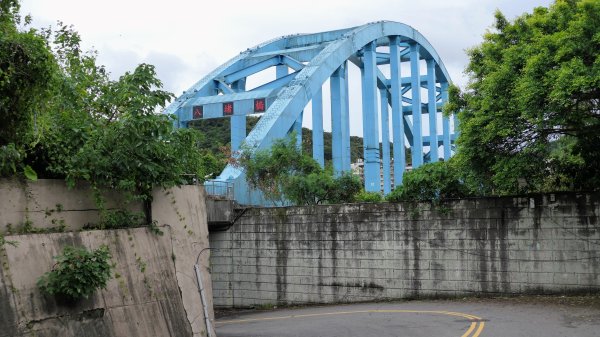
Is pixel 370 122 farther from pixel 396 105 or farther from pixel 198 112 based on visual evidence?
pixel 198 112

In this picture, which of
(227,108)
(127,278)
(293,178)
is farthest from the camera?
(227,108)

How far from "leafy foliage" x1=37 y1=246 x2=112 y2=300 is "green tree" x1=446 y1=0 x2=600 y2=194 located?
28.4 ft

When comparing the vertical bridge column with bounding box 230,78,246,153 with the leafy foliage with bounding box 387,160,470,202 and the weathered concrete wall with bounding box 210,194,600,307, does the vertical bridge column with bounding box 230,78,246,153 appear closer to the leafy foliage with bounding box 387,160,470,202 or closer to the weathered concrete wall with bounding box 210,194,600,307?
the weathered concrete wall with bounding box 210,194,600,307

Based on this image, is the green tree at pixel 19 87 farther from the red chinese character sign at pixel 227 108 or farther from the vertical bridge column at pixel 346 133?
the vertical bridge column at pixel 346 133

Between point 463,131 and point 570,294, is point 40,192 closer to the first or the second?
point 463,131

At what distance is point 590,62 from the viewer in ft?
37.1

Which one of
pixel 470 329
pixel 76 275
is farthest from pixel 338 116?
pixel 76 275

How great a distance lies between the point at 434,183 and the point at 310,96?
1218cm

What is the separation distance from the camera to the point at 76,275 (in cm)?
764

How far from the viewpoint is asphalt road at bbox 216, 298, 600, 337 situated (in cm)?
1039

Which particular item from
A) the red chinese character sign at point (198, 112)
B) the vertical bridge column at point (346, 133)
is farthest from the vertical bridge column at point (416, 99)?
the red chinese character sign at point (198, 112)

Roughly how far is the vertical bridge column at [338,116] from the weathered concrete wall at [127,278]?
19.5 m

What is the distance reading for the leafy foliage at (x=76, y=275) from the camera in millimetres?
7574

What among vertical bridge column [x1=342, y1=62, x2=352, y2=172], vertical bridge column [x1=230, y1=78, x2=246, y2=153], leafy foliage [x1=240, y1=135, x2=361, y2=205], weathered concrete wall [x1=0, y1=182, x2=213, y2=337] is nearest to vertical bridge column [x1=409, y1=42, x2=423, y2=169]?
vertical bridge column [x1=342, y1=62, x2=352, y2=172]
